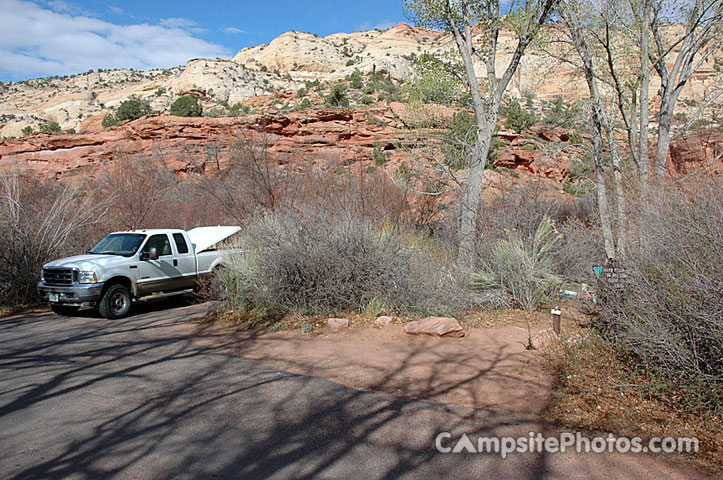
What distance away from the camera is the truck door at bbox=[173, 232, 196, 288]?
39.2 feet

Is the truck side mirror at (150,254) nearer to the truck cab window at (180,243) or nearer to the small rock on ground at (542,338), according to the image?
the truck cab window at (180,243)

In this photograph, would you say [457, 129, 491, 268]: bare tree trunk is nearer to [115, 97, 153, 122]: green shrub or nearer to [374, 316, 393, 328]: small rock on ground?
[374, 316, 393, 328]: small rock on ground


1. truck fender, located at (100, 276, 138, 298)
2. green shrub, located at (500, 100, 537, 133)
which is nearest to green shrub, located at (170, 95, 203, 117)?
green shrub, located at (500, 100, 537, 133)

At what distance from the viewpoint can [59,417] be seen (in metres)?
4.85

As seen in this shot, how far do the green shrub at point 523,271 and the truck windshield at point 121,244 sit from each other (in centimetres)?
788

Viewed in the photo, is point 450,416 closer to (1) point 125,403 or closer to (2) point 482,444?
(2) point 482,444

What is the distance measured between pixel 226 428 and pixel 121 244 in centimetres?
872

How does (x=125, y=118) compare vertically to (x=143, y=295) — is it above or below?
above

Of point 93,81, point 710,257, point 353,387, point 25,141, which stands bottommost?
point 353,387

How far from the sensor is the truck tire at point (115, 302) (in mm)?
10367

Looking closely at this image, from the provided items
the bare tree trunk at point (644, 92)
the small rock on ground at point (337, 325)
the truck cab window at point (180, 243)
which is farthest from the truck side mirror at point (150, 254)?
the bare tree trunk at point (644, 92)

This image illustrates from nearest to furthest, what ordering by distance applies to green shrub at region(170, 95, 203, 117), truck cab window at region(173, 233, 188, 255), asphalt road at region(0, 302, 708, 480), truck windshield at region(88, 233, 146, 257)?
1. asphalt road at region(0, 302, 708, 480)
2. truck windshield at region(88, 233, 146, 257)
3. truck cab window at region(173, 233, 188, 255)
4. green shrub at region(170, 95, 203, 117)

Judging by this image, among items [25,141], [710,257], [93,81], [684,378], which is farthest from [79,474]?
[93,81]

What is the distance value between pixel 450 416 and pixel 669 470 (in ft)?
5.97
